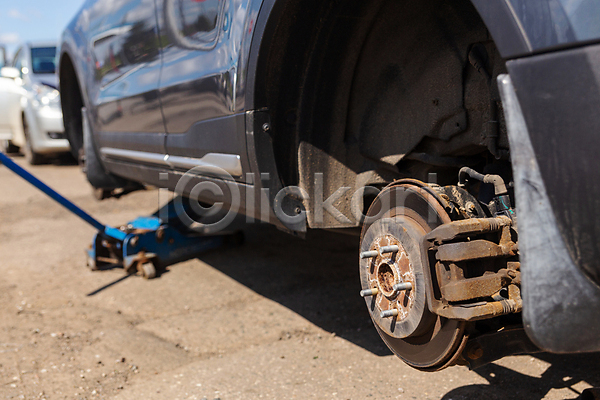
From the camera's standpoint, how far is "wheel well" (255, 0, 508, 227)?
1.47 metres

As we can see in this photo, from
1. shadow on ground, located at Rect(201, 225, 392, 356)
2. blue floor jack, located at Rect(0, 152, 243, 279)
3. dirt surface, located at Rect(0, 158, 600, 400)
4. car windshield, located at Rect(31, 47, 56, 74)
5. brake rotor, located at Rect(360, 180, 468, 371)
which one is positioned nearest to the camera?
brake rotor, located at Rect(360, 180, 468, 371)

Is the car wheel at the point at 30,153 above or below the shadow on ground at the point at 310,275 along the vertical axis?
above

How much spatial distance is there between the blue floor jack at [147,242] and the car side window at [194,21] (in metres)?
1.59

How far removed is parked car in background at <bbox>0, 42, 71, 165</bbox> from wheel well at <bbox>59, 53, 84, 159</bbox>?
2.99 meters

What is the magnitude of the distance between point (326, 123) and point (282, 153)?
193mm

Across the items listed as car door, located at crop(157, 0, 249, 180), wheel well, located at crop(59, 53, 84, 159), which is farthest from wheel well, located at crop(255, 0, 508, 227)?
wheel well, located at crop(59, 53, 84, 159)

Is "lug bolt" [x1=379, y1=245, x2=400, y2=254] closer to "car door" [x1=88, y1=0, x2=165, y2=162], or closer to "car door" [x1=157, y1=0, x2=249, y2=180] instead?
"car door" [x1=157, y1=0, x2=249, y2=180]

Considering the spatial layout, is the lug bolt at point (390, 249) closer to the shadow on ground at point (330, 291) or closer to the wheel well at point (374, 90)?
the wheel well at point (374, 90)

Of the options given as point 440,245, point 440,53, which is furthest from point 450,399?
point 440,53

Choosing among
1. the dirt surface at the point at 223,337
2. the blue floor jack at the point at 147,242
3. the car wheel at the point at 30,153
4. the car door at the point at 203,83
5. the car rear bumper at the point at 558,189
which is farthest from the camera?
the car wheel at the point at 30,153

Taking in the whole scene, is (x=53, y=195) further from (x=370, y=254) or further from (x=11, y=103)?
(x=11, y=103)

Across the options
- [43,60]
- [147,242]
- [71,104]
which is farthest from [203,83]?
[43,60]

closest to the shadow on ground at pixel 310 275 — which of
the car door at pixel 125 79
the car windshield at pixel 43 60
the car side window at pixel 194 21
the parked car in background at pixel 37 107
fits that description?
the car door at pixel 125 79

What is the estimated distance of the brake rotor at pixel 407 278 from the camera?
1.22m
